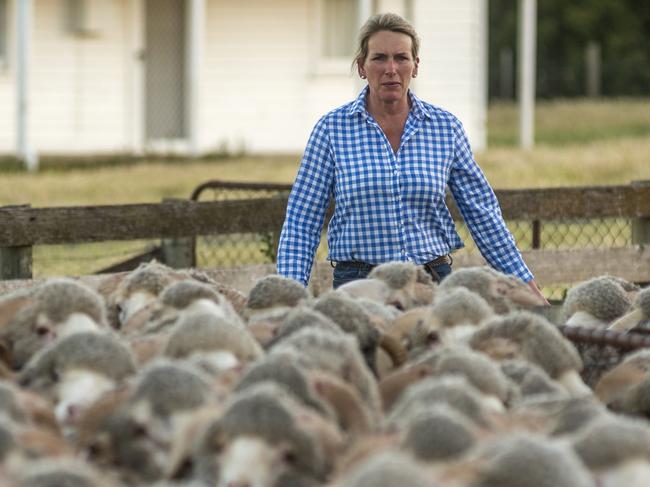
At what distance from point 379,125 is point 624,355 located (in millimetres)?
2183

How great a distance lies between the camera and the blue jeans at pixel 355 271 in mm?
7012

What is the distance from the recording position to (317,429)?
3943 millimetres

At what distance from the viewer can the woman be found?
694 centimetres

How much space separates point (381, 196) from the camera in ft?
22.7

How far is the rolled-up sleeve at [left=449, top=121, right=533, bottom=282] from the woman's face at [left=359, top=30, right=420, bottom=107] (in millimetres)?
372

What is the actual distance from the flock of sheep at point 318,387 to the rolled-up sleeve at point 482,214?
42.3 inches

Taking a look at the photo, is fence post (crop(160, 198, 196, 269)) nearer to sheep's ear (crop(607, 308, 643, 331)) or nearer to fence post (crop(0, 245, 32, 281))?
fence post (crop(0, 245, 32, 281))

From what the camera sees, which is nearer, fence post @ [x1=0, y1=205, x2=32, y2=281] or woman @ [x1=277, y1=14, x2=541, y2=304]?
woman @ [x1=277, y1=14, x2=541, y2=304]

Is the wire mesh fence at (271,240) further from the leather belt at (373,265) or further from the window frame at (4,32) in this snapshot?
the window frame at (4,32)

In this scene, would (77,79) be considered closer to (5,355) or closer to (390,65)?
(390,65)

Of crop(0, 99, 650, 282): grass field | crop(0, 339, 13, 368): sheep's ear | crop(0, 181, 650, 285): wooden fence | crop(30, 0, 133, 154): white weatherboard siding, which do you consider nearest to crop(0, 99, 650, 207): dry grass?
crop(0, 99, 650, 282): grass field

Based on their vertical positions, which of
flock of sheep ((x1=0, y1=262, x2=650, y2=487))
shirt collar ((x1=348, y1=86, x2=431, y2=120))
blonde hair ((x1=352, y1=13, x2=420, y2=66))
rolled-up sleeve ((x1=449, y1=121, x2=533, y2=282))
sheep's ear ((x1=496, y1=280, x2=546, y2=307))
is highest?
blonde hair ((x1=352, y1=13, x2=420, y2=66))

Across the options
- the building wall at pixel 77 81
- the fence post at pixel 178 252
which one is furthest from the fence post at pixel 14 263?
the building wall at pixel 77 81

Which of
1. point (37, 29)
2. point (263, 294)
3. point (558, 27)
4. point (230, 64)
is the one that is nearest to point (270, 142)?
point (230, 64)
